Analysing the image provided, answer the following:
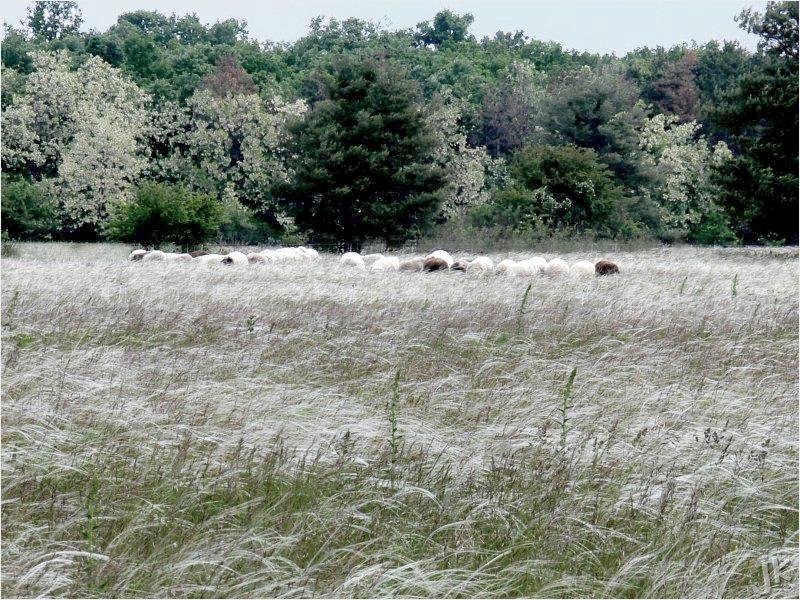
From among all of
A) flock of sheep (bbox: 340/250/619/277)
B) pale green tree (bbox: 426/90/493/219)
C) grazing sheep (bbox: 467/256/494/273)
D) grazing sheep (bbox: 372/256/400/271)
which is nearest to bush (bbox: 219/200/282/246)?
pale green tree (bbox: 426/90/493/219)

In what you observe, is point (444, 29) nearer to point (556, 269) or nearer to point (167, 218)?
point (167, 218)

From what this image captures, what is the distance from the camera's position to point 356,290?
43.4 feet

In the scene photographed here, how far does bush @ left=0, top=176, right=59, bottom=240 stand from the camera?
34125mm

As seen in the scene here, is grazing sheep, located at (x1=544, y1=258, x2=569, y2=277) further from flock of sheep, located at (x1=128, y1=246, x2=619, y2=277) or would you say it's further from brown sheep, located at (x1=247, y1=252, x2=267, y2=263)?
brown sheep, located at (x1=247, y1=252, x2=267, y2=263)

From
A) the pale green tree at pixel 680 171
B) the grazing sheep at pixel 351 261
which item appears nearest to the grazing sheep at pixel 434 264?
the grazing sheep at pixel 351 261

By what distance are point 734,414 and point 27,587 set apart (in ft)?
15.1

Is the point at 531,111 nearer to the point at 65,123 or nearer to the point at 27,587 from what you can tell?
the point at 65,123

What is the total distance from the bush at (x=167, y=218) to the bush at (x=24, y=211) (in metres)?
5.33

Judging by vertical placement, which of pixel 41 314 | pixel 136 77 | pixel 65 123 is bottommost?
pixel 41 314

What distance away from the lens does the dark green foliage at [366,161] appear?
33.9m

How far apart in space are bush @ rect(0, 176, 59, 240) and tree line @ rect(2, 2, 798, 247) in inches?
5.0

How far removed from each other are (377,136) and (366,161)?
3.81ft

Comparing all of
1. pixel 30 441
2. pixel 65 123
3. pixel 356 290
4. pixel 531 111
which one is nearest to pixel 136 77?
pixel 65 123

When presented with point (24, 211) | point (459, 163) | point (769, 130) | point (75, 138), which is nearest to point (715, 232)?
point (459, 163)
